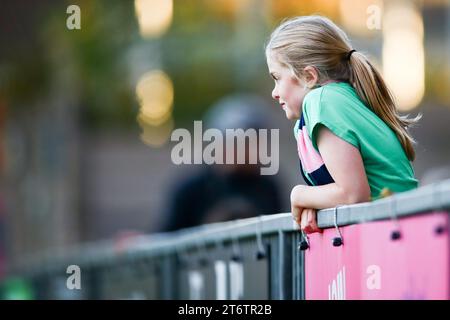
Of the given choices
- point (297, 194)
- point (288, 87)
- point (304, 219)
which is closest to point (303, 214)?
point (304, 219)

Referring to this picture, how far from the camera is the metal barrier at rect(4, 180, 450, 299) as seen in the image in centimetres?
361

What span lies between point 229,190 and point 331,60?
6.02 m

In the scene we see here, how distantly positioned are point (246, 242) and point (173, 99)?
2559 centimetres

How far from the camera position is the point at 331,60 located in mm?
5148

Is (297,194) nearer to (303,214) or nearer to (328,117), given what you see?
(303,214)

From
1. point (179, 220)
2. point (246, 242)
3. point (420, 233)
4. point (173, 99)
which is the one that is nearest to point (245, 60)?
point (173, 99)

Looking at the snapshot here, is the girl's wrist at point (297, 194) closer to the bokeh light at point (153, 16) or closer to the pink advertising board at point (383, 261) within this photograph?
the pink advertising board at point (383, 261)

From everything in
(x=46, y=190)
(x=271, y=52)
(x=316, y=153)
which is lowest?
(x=316, y=153)

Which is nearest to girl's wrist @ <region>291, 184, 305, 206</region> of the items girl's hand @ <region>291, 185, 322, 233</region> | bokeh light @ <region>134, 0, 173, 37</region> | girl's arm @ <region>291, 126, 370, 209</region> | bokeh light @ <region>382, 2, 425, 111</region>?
girl's hand @ <region>291, 185, 322, 233</region>

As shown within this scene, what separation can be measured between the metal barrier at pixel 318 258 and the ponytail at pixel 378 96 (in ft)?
1.25

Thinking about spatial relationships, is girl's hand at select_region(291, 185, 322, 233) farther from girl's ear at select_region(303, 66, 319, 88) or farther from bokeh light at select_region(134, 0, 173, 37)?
bokeh light at select_region(134, 0, 173, 37)

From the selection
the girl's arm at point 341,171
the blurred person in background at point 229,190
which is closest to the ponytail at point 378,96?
the girl's arm at point 341,171
